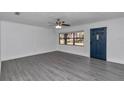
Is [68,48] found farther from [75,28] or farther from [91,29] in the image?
[91,29]

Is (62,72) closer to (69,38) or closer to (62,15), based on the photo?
(62,15)

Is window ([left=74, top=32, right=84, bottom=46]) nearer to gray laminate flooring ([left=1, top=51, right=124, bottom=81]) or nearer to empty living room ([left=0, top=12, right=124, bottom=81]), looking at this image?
empty living room ([left=0, top=12, right=124, bottom=81])

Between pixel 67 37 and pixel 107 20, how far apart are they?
4.05m

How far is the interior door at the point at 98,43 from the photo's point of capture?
5.93m

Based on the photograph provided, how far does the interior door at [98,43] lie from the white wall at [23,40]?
13.2 feet

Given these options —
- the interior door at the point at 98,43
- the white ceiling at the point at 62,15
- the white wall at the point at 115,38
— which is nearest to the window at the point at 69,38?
the interior door at the point at 98,43

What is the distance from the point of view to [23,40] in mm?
6996

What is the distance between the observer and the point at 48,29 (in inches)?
363

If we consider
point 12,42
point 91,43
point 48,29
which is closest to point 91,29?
point 91,43

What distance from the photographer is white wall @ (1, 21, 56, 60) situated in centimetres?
596

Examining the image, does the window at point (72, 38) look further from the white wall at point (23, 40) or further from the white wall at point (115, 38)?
the white wall at point (115, 38)

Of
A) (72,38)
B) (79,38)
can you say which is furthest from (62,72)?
(72,38)

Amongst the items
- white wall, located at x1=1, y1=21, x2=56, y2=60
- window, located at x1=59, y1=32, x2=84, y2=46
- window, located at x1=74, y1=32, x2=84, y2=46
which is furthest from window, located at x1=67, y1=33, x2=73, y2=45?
white wall, located at x1=1, y1=21, x2=56, y2=60

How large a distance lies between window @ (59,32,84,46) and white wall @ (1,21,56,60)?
106 cm
